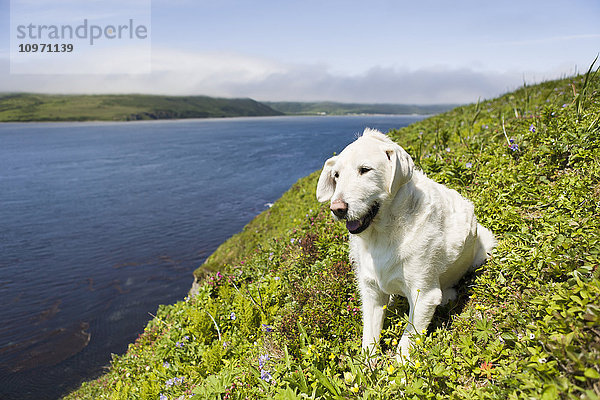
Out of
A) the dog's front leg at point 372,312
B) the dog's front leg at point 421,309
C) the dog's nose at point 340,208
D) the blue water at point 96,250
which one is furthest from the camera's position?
the blue water at point 96,250

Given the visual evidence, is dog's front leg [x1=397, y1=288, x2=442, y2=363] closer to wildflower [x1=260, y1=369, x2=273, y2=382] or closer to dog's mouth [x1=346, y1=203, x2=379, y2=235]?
dog's mouth [x1=346, y1=203, x2=379, y2=235]

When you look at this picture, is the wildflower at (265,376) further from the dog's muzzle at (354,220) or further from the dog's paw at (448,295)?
the dog's paw at (448,295)

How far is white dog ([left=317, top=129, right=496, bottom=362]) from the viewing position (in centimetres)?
344

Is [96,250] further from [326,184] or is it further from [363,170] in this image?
[363,170]

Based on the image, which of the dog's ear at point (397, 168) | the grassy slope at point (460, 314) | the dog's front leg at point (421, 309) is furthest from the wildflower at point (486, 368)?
the dog's ear at point (397, 168)

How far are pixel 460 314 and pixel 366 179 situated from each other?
2235 millimetres

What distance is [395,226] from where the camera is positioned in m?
3.73

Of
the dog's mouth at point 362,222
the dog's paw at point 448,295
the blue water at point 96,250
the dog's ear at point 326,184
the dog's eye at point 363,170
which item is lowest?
the blue water at point 96,250

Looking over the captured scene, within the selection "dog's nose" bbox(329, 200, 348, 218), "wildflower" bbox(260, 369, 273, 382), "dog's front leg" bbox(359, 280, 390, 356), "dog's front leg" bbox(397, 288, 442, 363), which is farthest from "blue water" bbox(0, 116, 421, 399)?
"wildflower" bbox(260, 369, 273, 382)

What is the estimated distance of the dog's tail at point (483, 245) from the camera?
15.0ft

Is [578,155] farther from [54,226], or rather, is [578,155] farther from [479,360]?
[54,226]

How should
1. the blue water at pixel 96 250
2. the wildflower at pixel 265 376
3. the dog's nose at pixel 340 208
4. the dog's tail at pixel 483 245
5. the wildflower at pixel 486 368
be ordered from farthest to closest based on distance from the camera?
→ the blue water at pixel 96 250
the dog's tail at pixel 483 245
the wildflower at pixel 265 376
the dog's nose at pixel 340 208
the wildflower at pixel 486 368

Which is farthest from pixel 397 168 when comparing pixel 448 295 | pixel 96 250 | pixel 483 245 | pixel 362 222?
pixel 96 250

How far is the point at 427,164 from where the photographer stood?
805 centimetres
